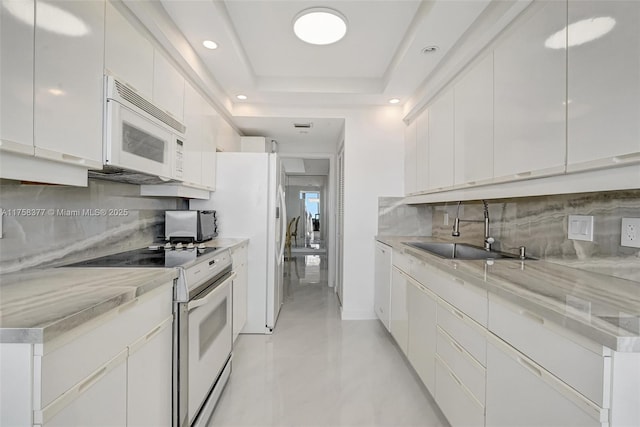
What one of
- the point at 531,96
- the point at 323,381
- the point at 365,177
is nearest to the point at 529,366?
the point at 531,96

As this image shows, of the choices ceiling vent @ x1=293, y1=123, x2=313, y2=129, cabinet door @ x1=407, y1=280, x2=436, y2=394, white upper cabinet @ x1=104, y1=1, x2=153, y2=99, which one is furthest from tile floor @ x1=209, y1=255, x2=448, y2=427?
ceiling vent @ x1=293, y1=123, x2=313, y2=129

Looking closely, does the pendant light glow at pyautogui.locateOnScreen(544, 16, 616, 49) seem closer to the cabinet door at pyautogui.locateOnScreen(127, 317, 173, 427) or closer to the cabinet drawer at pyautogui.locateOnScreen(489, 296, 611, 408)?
the cabinet drawer at pyautogui.locateOnScreen(489, 296, 611, 408)

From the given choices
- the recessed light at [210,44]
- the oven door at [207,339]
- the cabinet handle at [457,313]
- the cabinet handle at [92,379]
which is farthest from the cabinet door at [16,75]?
the cabinet handle at [457,313]

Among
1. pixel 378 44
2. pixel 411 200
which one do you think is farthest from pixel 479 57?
pixel 411 200

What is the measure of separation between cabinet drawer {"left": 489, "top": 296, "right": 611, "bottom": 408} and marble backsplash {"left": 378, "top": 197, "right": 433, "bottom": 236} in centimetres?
231

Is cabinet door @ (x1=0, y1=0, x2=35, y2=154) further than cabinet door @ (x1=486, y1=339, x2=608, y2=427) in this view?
Yes

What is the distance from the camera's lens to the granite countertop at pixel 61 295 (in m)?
0.73

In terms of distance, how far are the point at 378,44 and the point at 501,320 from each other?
86.5 inches

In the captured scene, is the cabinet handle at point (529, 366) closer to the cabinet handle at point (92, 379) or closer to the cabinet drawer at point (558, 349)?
the cabinet drawer at point (558, 349)

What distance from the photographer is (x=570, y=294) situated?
100 cm

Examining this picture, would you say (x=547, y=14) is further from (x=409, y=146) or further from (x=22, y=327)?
(x=22, y=327)

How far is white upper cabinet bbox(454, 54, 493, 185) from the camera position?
180cm

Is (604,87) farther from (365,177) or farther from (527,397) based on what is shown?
(365,177)

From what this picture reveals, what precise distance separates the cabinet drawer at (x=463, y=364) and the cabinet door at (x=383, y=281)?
111 centimetres
